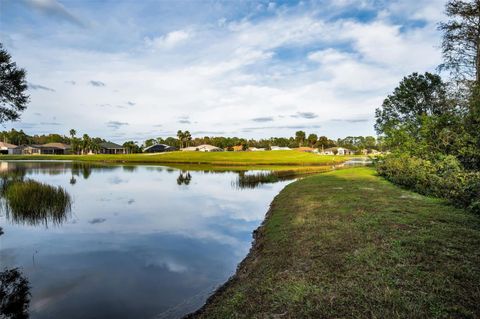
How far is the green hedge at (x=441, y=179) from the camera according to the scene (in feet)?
40.1

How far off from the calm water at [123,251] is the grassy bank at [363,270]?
1726 millimetres

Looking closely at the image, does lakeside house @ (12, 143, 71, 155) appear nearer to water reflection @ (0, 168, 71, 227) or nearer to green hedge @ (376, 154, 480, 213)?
water reflection @ (0, 168, 71, 227)

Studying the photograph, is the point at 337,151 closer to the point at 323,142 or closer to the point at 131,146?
the point at 323,142

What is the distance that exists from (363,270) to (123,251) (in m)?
9.18

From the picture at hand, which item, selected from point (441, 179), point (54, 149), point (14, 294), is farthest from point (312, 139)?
point (14, 294)

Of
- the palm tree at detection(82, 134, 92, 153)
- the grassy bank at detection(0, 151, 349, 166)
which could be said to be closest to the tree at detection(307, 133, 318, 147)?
the grassy bank at detection(0, 151, 349, 166)

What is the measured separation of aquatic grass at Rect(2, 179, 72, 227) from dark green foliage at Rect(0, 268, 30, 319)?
6.88 m

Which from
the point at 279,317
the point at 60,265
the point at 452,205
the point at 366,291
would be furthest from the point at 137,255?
the point at 452,205

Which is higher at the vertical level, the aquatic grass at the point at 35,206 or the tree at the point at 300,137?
the tree at the point at 300,137

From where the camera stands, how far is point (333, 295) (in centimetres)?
548

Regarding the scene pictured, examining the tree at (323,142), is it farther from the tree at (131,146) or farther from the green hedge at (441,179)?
the green hedge at (441,179)

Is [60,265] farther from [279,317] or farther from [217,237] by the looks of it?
[279,317]

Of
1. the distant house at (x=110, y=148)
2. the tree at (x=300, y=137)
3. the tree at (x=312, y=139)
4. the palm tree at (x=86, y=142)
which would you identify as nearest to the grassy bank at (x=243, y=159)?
the palm tree at (x=86, y=142)

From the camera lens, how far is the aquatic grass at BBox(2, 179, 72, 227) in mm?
16156
